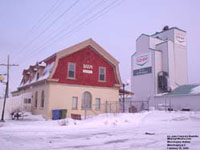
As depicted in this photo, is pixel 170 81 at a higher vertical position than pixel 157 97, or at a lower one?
higher

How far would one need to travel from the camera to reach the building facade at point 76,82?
24.2 meters

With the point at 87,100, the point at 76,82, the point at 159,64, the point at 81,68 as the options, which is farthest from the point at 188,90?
the point at 76,82

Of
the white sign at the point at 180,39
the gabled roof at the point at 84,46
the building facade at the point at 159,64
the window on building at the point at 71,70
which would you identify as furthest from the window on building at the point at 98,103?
the white sign at the point at 180,39

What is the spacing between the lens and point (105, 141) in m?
10.5

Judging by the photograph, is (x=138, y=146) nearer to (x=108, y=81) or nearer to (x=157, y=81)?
(x=108, y=81)

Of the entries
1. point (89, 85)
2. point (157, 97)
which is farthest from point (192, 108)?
point (89, 85)

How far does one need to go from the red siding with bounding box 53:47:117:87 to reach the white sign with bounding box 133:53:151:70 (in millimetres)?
22875

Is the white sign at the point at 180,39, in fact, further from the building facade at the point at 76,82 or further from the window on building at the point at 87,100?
the window on building at the point at 87,100

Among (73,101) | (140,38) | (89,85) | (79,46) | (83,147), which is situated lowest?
(83,147)

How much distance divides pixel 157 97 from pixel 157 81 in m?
5.34

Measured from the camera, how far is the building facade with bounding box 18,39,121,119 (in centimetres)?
2416

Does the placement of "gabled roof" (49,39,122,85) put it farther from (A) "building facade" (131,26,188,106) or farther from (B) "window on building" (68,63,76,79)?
(A) "building facade" (131,26,188,106)

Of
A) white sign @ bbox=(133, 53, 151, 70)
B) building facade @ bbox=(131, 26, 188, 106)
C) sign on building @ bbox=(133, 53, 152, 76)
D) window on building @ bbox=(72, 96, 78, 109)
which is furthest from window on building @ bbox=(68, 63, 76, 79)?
white sign @ bbox=(133, 53, 151, 70)

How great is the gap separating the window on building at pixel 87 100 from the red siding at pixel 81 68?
3.85ft
